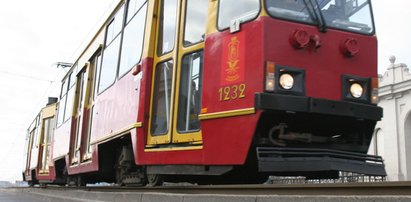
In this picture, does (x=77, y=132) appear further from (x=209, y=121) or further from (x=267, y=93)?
(x=267, y=93)

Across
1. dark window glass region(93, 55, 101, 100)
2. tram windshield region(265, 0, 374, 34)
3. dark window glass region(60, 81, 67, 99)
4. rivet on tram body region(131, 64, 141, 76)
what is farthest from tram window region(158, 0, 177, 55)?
dark window glass region(60, 81, 67, 99)

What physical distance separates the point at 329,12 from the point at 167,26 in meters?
2.11

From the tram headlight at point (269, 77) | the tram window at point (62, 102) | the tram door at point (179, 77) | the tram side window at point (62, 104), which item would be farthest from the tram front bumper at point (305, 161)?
the tram side window at point (62, 104)

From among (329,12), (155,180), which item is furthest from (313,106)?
(155,180)

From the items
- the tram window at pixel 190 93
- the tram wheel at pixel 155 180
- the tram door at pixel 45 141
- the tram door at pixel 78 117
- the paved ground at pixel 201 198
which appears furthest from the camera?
the tram door at pixel 45 141

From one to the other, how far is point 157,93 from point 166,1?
126cm

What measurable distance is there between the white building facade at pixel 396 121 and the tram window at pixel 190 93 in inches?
1084

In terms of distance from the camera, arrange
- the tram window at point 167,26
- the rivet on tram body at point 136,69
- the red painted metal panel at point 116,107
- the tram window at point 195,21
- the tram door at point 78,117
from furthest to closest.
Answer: the tram door at point 78,117 → the red painted metal panel at point 116,107 → the rivet on tram body at point 136,69 → the tram window at point 167,26 → the tram window at point 195,21

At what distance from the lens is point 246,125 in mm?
4863

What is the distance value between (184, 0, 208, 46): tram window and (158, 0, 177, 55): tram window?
11.1 inches

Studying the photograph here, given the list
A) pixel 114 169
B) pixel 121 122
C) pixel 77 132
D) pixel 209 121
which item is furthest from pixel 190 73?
pixel 77 132

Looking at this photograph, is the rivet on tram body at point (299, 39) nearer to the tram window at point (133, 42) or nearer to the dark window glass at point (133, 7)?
the tram window at point (133, 42)

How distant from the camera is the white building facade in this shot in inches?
1211

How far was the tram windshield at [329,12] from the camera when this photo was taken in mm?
5172
